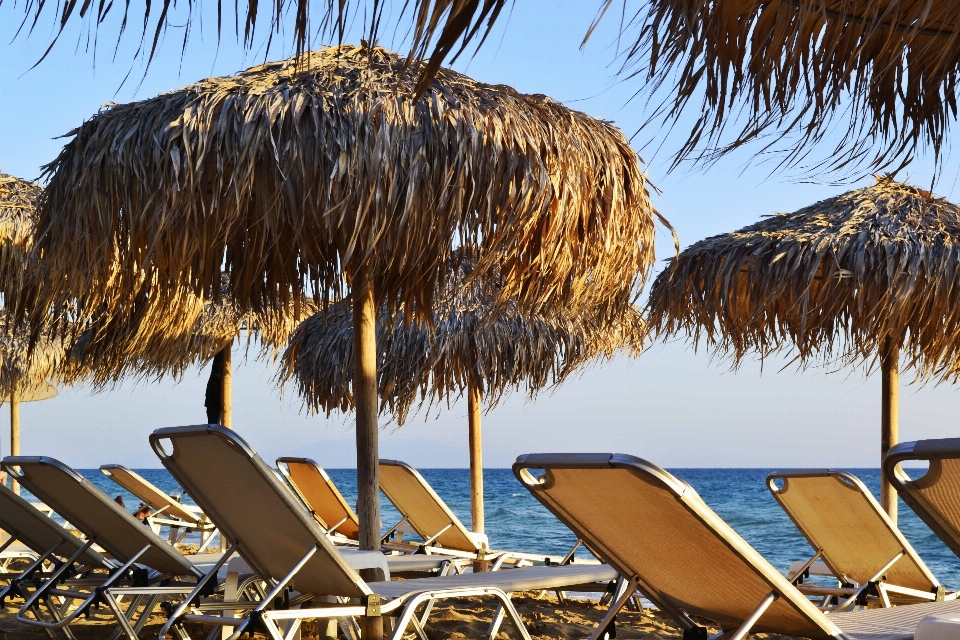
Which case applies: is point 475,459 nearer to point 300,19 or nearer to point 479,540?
point 479,540

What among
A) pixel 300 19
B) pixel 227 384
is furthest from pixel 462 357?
pixel 300 19

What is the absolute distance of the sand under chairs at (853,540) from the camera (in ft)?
13.3

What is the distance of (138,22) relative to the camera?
1496 mm

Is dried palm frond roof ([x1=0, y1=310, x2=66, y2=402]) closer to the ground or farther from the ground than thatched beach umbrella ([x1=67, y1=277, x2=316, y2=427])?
closer to the ground

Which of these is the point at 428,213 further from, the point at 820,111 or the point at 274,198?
the point at 820,111

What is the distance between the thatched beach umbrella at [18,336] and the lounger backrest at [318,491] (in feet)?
4.95

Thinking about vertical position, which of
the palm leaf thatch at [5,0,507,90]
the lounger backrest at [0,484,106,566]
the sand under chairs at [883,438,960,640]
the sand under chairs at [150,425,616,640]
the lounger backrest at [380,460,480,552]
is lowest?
the lounger backrest at [380,460,480,552]

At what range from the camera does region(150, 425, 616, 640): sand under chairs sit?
287 centimetres

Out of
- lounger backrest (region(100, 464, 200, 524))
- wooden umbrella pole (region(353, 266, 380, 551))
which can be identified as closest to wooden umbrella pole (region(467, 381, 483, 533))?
lounger backrest (region(100, 464, 200, 524))

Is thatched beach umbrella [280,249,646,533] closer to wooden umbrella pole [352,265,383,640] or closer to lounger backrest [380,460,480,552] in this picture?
lounger backrest [380,460,480,552]

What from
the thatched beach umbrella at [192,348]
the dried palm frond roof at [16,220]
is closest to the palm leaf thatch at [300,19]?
the dried palm frond roof at [16,220]

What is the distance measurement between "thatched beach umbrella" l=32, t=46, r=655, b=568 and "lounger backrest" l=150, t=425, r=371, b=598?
32.0 inches

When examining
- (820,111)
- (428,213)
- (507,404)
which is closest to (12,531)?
(428,213)

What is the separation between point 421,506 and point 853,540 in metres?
2.41
